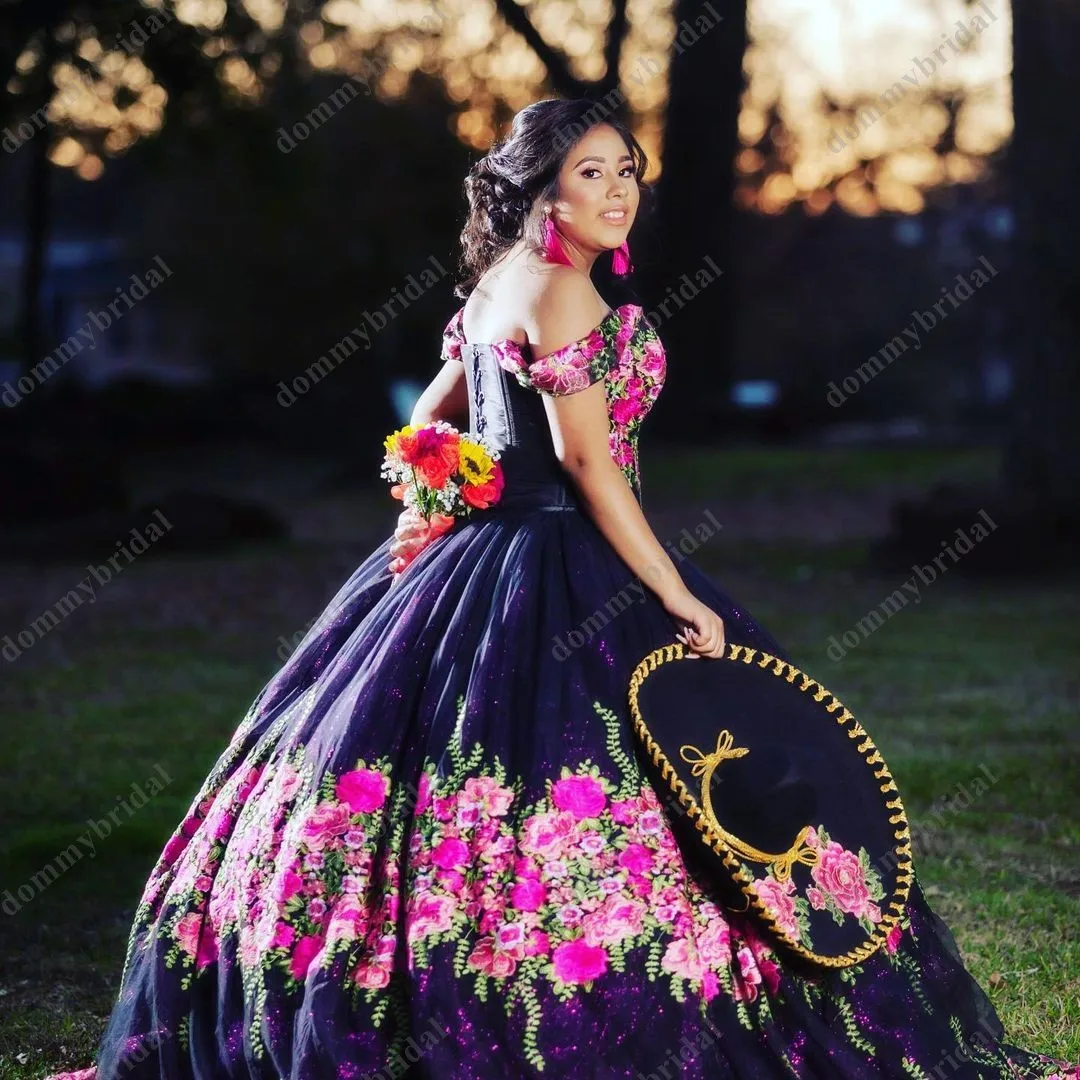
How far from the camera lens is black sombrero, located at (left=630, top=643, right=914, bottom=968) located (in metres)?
2.78

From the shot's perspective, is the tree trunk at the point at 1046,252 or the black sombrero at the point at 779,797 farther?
the tree trunk at the point at 1046,252

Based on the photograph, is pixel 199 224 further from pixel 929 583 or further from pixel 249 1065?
pixel 249 1065

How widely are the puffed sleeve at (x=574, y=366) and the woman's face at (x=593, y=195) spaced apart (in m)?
0.21

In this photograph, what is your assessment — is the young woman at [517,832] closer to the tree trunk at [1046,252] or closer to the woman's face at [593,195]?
the woman's face at [593,195]

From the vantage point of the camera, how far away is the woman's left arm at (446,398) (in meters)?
3.42

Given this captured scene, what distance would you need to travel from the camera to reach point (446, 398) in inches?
135

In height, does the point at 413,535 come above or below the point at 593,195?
below

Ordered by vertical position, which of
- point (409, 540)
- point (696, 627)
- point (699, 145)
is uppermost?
point (699, 145)

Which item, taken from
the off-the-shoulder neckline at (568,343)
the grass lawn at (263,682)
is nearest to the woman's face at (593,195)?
the off-the-shoulder neckline at (568,343)

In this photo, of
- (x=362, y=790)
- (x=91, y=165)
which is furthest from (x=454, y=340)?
(x=91, y=165)

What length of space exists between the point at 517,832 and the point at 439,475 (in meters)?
0.78

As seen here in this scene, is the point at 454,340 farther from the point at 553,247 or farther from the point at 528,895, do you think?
the point at 528,895

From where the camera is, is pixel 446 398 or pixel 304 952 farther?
pixel 446 398

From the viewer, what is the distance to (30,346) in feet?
51.9
